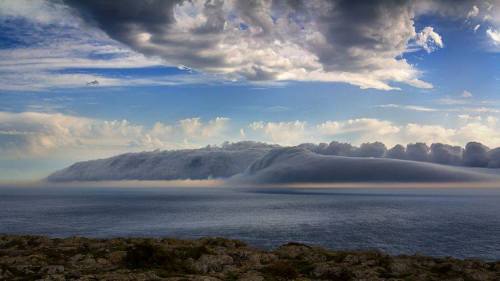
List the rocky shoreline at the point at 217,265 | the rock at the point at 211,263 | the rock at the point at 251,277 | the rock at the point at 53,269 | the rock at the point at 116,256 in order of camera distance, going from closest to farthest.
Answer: the rock at the point at 251,277 → the rocky shoreline at the point at 217,265 → the rock at the point at 53,269 → the rock at the point at 211,263 → the rock at the point at 116,256

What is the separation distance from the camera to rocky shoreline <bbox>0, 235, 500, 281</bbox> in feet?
135

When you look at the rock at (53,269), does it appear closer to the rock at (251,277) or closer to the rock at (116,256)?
the rock at (116,256)

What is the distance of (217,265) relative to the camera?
157 ft

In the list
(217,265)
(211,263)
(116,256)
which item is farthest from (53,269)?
(217,265)

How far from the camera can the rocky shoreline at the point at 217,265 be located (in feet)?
135

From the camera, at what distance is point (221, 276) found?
41.6 metres

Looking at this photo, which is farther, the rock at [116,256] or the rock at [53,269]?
the rock at [116,256]

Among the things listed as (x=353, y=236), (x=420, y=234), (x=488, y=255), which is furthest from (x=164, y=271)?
(x=420, y=234)

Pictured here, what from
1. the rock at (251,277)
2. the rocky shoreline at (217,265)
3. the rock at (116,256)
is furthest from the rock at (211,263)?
the rock at (116,256)

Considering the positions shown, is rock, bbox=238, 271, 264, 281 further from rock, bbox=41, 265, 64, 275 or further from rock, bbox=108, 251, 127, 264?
rock, bbox=41, 265, 64, 275

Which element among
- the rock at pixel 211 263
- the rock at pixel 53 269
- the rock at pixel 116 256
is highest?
the rock at pixel 53 269

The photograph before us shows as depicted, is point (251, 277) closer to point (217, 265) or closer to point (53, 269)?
point (217, 265)

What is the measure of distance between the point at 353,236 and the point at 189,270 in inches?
3029

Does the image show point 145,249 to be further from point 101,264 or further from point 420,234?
point 420,234
